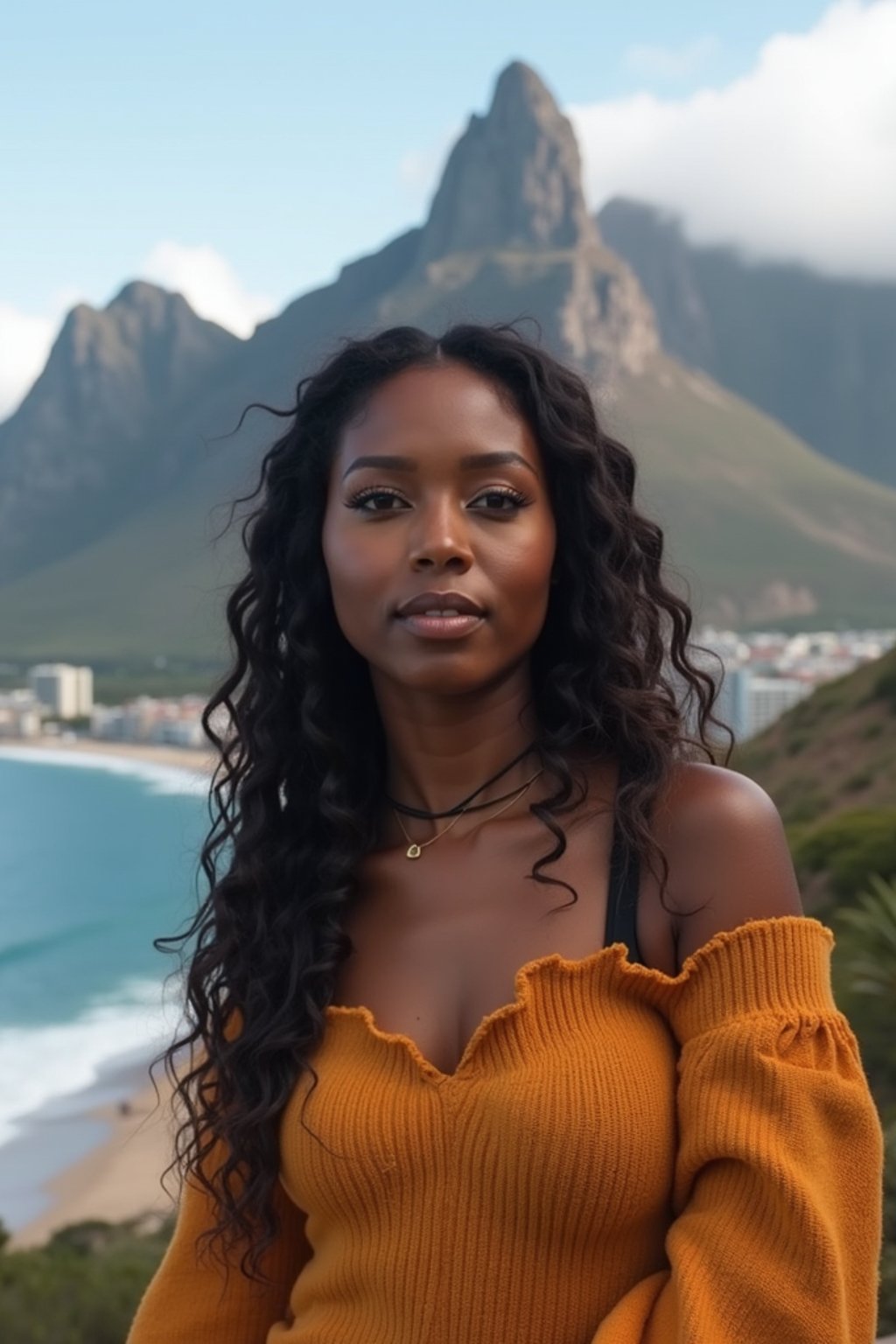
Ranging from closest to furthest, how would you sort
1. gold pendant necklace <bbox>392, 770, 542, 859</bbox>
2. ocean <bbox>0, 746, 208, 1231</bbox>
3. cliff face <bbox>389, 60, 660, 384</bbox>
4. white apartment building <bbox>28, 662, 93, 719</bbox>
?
1. gold pendant necklace <bbox>392, 770, 542, 859</bbox>
2. ocean <bbox>0, 746, 208, 1231</bbox>
3. white apartment building <bbox>28, 662, 93, 719</bbox>
4. cliff face <bbox>389, 60, 660, 384</bbox>

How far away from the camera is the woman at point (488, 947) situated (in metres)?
1.36

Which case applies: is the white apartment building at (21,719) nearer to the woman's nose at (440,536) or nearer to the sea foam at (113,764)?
the sea foam at (113,764)

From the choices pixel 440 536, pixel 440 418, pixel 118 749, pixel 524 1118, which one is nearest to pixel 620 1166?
pixel 524 1118

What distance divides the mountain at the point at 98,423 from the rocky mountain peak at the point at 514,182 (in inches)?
1148

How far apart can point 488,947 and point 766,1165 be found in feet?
1.14

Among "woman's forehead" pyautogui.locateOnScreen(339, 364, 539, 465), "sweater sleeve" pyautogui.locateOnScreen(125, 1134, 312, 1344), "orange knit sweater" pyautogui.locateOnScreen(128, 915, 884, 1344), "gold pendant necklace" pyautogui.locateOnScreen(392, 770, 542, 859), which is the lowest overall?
"sweater sleeve" pyautogui.locateOnScreen(125, 1134, 312, 1344)

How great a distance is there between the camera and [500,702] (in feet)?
5.45

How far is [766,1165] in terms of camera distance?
1312 mm

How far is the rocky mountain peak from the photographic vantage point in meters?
131

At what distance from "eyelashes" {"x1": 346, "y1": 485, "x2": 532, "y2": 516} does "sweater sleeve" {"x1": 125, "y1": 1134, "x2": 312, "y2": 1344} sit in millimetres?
754

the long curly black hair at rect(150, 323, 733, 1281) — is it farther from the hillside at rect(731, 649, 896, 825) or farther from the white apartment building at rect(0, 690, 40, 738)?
the white apartment building at rect(0, 690, 40, 738)

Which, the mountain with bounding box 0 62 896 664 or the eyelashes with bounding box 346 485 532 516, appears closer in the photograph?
the eyelashes with bounding box 346 485 532 516

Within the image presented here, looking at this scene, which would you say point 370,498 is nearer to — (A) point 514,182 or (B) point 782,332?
(A) point 514,182

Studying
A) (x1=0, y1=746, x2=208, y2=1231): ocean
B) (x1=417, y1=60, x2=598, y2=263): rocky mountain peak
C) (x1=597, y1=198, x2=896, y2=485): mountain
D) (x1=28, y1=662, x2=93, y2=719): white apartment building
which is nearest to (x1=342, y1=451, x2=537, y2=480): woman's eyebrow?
(x1=0, y1=746, x2=208, y2=1231): ocean
